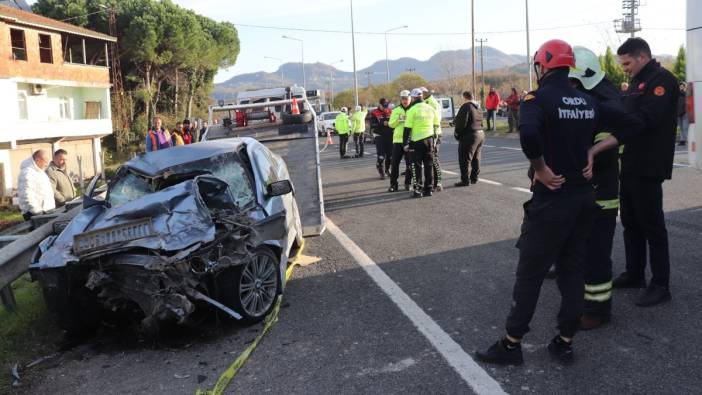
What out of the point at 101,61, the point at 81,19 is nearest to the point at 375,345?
the point at 101,61

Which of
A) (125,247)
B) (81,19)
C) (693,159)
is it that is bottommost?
(125,247)

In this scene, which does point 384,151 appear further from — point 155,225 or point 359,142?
point 155,225

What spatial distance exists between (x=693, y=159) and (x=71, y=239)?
551 cm

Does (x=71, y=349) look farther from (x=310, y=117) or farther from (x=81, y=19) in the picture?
(x=81, y=19)

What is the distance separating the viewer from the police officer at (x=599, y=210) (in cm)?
452

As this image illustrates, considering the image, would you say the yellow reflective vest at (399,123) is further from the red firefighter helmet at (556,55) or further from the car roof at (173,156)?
the red firefighter helmet at (556,55)

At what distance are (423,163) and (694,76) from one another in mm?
6123

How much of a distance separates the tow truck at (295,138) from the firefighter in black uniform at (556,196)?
4.91 meters

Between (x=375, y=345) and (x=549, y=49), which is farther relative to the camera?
(x=375, y=345)

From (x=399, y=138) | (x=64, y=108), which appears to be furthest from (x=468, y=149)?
(x=64, y=108)

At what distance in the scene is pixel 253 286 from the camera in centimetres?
528

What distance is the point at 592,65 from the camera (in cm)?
457

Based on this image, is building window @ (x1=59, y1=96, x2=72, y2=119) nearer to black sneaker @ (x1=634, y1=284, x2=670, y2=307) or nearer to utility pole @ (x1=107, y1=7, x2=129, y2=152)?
utility pole @ (x1=107, y1=7, x2=129, y2=152)

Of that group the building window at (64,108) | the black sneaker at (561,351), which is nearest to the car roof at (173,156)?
the black sneaker at (561,351)
